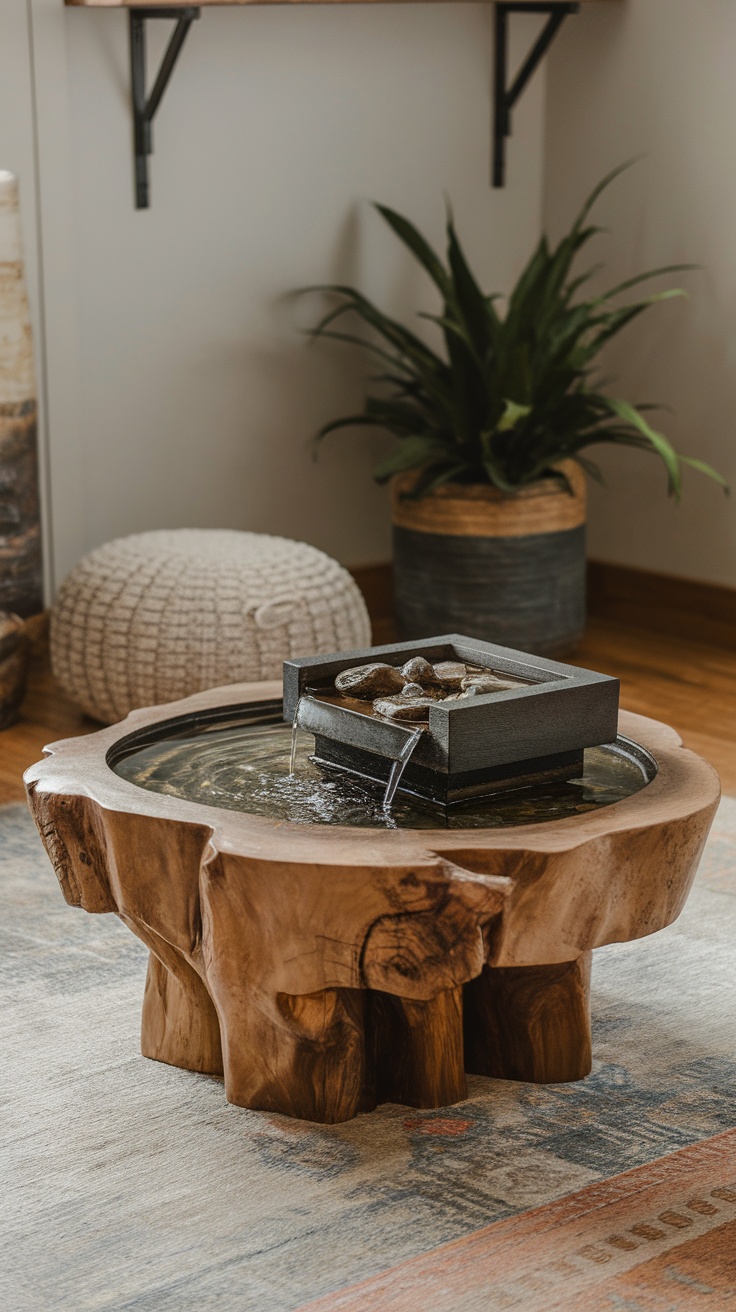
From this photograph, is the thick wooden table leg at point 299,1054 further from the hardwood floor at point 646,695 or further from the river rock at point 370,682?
the hardwood floor at point 646,695

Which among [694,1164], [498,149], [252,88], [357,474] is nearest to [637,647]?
[357,474]

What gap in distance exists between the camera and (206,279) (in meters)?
3.73

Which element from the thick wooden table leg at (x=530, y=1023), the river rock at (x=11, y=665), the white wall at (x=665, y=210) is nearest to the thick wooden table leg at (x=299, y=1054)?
the thick wooden table leg at (x=530, y=1023)

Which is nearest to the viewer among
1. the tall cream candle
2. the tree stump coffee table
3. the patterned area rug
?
the patterned area rug

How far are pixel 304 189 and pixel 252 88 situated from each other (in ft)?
0.85

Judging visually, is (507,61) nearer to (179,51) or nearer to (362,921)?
(179,51)

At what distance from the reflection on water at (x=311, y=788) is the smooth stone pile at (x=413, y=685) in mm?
92

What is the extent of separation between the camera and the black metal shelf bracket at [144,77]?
336 centimetres

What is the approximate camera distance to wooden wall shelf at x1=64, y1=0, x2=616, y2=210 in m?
3.32

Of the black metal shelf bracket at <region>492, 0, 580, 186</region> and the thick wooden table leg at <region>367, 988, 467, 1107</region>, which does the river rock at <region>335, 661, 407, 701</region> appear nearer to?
the thick wooden table leg at <region>367, 988, 467, 1107</region>

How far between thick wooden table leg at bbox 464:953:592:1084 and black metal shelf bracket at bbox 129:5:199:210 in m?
2.28

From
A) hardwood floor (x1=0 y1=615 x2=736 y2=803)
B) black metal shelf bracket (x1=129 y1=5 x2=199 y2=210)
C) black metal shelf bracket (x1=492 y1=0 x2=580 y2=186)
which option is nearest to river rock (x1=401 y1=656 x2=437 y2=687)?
hardwood floor (x1=0 y1=615 x2=736 y2=803)

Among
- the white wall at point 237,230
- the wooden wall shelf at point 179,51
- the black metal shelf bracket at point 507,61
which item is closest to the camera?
the wooden wall shelf at point 179,51

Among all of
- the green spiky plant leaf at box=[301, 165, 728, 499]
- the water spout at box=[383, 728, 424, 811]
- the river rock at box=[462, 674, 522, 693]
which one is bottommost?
the water spout at box=[383, 728, 424, 811]
